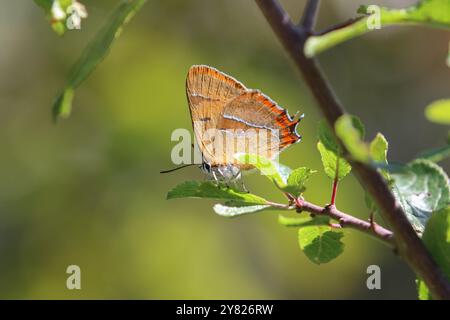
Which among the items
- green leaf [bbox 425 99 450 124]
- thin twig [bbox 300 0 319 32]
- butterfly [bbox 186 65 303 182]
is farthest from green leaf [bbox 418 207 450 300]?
butterfly [bbox 186 65 303 182]

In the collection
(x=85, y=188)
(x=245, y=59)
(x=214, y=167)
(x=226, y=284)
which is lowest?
(x=214, y=167)

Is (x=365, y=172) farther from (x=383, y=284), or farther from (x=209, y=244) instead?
(x=383, y=284)

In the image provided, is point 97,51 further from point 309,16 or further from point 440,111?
point 440,111

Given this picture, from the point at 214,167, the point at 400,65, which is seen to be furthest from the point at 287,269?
Result: the point at 214,167

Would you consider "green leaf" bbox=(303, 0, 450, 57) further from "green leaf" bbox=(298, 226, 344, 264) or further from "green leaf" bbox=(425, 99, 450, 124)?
"green leaf" bbox=(298, 226, 344, 264)

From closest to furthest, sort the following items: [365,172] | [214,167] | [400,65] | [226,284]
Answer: [365,172], [214,167], [226,284], [400,65]

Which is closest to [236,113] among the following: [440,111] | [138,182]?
[440,111]

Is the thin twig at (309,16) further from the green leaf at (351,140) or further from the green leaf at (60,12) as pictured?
the green leaf at (60,12)
